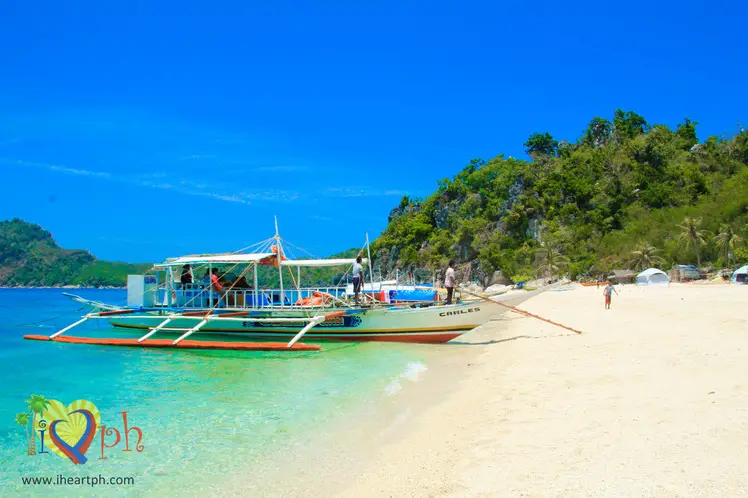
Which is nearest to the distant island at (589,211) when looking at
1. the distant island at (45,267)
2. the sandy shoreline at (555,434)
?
the sandy shoreline at (555,434)

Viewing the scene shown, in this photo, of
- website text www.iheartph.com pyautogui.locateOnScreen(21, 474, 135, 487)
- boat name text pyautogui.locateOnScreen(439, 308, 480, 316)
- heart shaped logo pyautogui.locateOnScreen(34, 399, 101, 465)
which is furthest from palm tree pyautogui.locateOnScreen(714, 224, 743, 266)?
website text www.iheartph.com pyautogui.locateOnScreen(21, 474, 135, 487)

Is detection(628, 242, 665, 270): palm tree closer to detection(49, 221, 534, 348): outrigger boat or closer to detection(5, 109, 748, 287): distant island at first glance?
detection(5, 109, 748, 287): distant island

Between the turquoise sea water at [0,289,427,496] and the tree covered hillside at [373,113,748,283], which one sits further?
the tree covered hillside at [373,113,748,283]

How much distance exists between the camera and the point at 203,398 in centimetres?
939

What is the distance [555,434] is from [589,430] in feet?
1.20

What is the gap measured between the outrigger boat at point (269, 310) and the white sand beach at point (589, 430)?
5.04 metres

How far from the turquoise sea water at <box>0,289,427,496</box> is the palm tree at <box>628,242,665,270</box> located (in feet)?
124

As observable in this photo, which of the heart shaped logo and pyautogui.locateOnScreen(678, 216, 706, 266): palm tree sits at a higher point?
pyautogui.locateOnScreen(678, 216, 706, 266): palm tree

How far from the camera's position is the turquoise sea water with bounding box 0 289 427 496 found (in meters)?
5.91

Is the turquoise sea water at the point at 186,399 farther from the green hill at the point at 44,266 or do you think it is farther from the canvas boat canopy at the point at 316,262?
the green hill at the point at 44,266

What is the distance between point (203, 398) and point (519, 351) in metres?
7.08

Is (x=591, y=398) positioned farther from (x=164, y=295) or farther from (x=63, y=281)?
(x=63, y=281)

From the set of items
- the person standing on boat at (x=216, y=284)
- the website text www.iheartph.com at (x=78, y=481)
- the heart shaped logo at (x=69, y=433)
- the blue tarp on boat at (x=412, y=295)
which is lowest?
the website text www.iheartph.com at (x=78, y=481)

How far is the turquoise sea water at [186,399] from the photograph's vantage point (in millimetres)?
5914
